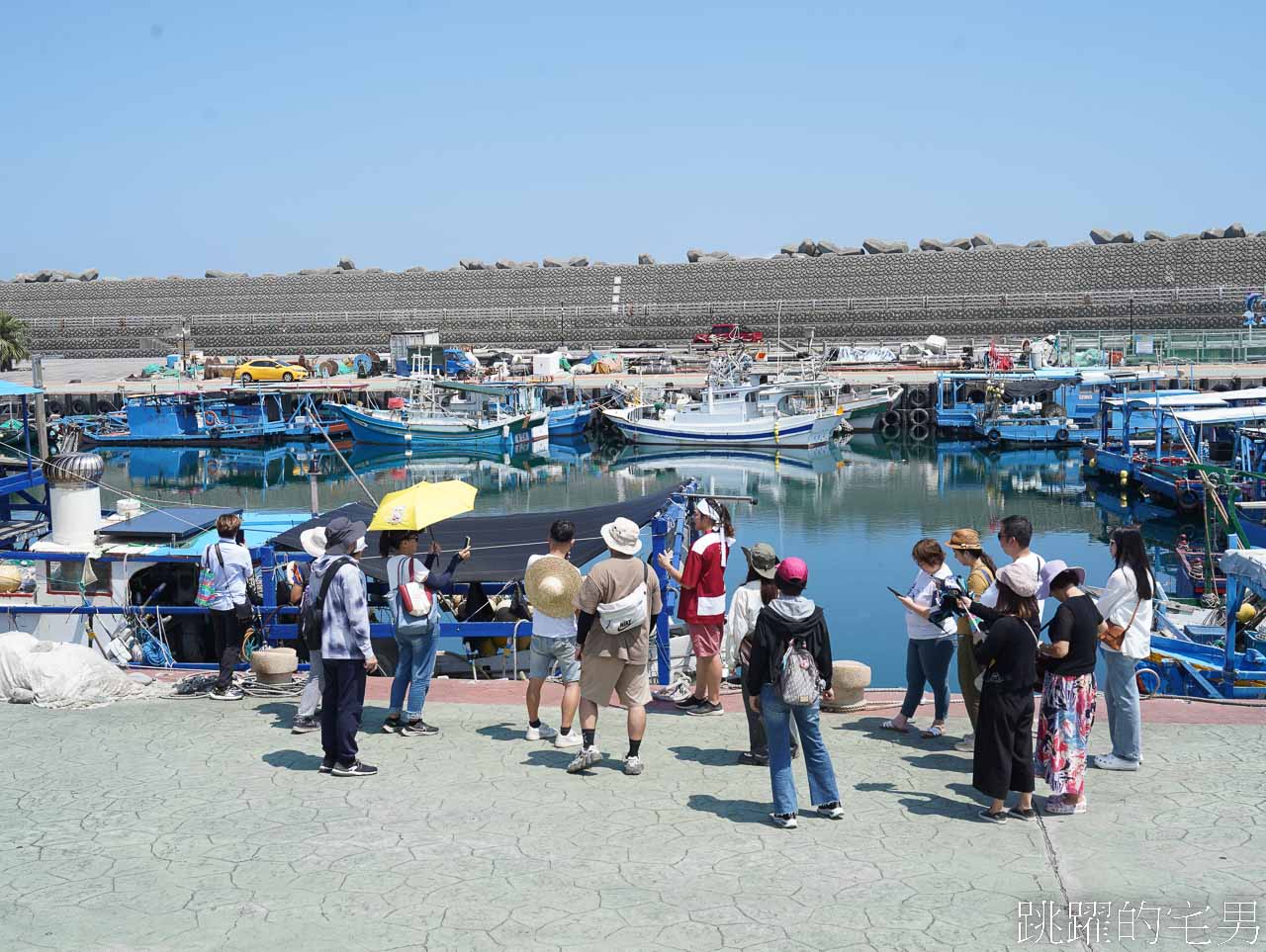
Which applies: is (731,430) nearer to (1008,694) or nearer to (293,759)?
(293,759)

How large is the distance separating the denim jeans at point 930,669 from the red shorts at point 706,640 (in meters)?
1.27

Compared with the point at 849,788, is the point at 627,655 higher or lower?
higher

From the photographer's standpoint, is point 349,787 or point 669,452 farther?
point 669,452

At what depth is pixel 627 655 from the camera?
698 cm

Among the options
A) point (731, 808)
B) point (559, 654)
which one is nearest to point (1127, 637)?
point (731, 808)

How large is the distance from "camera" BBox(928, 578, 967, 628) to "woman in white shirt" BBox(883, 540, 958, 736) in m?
0.01

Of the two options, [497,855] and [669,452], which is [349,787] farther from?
[669,452]

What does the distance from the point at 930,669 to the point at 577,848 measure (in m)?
2.66

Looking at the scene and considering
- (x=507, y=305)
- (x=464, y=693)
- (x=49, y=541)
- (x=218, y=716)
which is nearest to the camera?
(x=218, y=716)

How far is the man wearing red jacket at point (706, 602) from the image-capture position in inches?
320

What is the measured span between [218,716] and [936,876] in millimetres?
4952

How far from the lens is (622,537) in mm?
7109

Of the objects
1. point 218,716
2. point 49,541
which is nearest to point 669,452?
point 49,541

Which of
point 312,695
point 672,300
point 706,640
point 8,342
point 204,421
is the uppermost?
point 672,300
